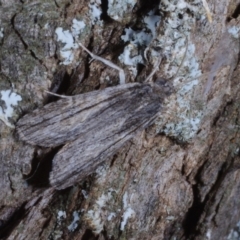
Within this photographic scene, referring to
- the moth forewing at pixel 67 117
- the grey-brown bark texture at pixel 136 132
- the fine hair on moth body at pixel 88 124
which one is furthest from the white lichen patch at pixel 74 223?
the moth forewing at pixel 67 117

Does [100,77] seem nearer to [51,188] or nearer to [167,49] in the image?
[167,49]

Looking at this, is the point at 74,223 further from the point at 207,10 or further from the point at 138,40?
the point at 207,10

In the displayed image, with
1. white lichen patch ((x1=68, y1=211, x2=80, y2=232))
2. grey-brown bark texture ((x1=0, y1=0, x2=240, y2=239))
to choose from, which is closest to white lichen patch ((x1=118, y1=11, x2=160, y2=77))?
grey-brown bark texture ((x1=0, y1=0, x2=240, y2=239))

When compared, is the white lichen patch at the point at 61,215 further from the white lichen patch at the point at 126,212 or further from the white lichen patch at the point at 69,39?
the white lichen patch at the point at 69,39

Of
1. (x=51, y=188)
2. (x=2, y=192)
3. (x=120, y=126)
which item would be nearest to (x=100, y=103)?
(x=120, y=126)

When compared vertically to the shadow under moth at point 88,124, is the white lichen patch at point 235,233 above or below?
below
